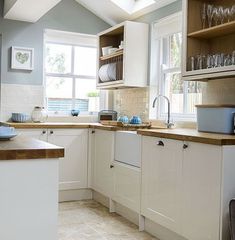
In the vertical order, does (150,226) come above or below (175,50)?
below

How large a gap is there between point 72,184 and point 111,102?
148 cm

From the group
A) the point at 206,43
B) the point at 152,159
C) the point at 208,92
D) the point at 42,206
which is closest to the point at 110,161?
the point at 152,159

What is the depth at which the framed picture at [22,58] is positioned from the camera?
15.5ft

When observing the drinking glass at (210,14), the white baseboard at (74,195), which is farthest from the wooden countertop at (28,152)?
the white baseboard at (74,195)

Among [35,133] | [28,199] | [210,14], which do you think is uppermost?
[210,14]

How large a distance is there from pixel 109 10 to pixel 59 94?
1348mm

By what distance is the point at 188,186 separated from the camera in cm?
268

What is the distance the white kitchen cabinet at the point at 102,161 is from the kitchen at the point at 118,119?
0.07 feet

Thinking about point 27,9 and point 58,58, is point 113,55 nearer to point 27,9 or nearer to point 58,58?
point 58,58

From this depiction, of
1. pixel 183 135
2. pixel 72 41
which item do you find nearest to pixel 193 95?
pixel 183 135

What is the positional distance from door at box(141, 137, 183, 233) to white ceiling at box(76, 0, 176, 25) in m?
2.03

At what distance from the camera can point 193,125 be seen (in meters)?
3.72

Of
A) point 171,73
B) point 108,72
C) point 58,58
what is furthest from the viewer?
point 58,58

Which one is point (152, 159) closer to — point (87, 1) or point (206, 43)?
point (206, 43)
